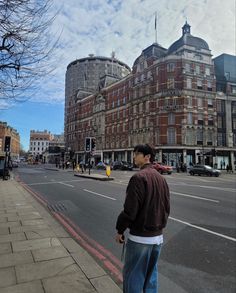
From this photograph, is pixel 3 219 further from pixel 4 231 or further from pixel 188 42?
pixel 188 42

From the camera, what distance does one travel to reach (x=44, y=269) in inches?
147

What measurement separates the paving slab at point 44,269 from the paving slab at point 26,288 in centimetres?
14

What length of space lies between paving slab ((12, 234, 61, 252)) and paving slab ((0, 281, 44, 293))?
142 cm

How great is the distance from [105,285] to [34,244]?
214 cm

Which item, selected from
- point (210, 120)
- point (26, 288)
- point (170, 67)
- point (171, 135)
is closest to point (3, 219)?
point (26, 288)

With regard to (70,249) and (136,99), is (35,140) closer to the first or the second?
(136,99)

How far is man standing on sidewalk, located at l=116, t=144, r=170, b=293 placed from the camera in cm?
243

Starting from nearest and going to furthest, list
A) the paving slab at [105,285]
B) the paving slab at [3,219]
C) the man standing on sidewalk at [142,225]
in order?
the man standing on sidewalk at [142,225], the paving slab at [105,285], the paving slab at [3,219]

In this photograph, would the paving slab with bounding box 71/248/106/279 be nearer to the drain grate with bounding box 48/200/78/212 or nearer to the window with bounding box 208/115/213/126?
the drain grate with bounding box 48/200/78/212

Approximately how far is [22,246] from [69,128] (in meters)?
80.5

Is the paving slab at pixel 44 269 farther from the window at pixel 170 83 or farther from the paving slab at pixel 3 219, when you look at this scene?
the window at pixel 170 83

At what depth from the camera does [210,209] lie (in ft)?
28.9

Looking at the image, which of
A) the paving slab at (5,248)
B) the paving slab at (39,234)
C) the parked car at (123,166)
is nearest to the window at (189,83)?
the parked car at (123,166)

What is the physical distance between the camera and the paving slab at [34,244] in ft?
15.2
